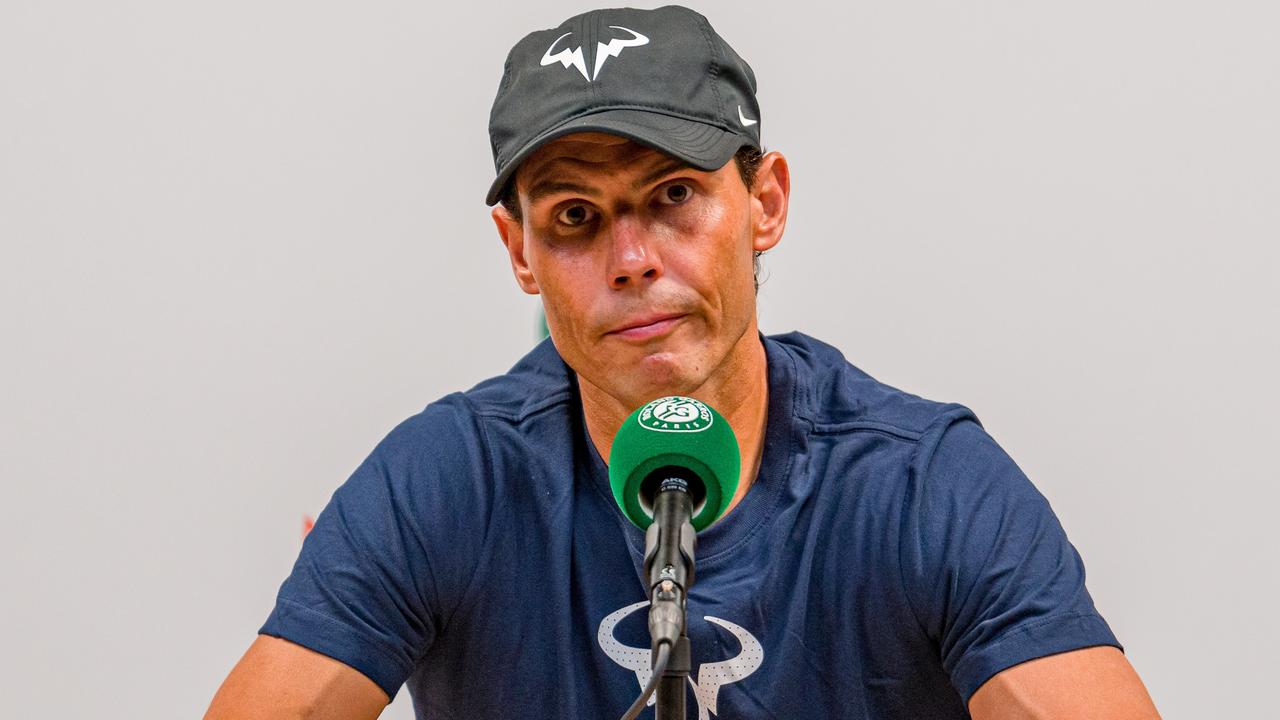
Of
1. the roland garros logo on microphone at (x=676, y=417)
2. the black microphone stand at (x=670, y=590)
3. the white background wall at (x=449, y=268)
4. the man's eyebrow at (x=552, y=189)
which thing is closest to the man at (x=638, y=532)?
the man's eyebrow at (x=552, y=189)

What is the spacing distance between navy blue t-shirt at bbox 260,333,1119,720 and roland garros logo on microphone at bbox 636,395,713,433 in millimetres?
504

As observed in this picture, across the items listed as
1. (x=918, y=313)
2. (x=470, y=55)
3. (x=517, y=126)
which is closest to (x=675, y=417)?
(x=517, y=126)

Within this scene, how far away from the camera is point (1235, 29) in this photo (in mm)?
2451

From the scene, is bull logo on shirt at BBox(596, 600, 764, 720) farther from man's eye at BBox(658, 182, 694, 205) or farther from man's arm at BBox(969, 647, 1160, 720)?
man's eye at BBox(658, 182, 694, 205)

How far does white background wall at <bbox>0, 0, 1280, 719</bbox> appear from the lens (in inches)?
96.5

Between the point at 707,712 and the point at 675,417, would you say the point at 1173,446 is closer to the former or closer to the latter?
the point at 707,712

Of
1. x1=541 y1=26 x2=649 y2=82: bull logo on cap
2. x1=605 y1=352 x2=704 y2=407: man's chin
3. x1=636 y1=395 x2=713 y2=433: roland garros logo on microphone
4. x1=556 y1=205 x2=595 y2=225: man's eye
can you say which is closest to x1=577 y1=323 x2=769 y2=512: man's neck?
x1=605 y1=352 x2=704 y2=407: man's chin

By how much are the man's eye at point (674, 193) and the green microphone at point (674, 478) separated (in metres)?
0.45

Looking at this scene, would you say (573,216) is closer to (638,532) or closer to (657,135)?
(657,135)

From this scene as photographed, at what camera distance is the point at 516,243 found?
1.84 meters

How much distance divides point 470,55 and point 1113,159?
1196mm

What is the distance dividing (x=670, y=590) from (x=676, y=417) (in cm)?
22

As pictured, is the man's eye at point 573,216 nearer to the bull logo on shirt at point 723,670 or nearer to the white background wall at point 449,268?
the bull logo on shirt at point 723,670

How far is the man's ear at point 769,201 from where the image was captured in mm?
1811
